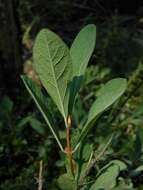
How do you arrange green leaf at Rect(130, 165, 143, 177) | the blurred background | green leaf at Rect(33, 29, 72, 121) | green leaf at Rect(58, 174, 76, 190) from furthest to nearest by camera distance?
the blurred background < green leaf at Rect(130, 165, 143, 177) < green leaf at Rect(58, 174, 76, 190) < green leaf at Rect(33, 29, 72, 121)

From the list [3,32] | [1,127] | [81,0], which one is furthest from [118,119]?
[81,0]

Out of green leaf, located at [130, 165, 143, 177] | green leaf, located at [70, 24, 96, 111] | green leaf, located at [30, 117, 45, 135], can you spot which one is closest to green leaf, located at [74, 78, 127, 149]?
green leaf, located at [70, 24, 96, 111]

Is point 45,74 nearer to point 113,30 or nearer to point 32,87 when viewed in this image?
point 32,87

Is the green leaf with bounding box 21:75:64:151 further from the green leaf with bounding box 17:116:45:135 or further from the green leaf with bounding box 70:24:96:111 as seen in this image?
the green leaf with bounding box 17:116:45:135

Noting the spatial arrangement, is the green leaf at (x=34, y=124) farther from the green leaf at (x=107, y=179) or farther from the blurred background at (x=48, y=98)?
the green leaf at (x=107, y=179)

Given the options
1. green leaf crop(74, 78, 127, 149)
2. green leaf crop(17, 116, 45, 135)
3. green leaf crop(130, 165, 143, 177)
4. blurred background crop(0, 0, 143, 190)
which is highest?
green leaf crop(74, 78, 127, 149)

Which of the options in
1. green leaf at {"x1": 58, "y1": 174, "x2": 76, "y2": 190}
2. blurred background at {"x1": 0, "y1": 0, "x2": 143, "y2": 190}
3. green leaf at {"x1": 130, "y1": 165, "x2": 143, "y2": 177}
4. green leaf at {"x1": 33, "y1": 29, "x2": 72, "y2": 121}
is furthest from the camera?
blurred background at {"x1": 0, "y1": 0, "x2": 143, "y2": 190}
